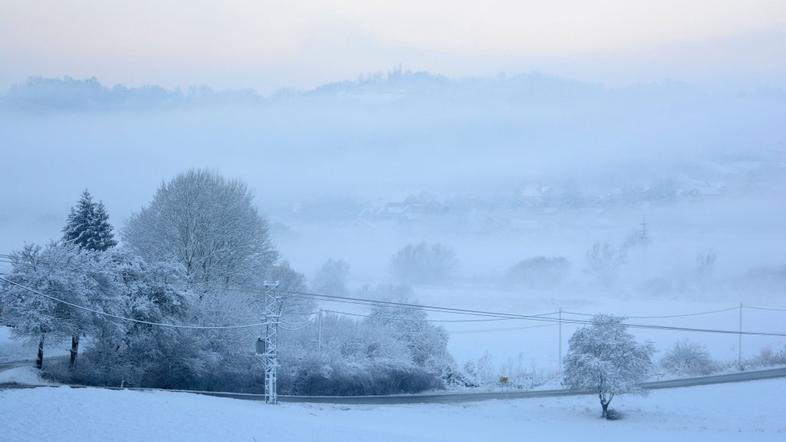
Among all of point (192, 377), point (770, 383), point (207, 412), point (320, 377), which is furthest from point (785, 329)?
point (207, 412)

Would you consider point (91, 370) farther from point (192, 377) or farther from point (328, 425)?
point (328, 425)

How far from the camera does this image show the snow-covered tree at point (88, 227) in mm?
51562

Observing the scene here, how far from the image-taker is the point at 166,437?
943 inches

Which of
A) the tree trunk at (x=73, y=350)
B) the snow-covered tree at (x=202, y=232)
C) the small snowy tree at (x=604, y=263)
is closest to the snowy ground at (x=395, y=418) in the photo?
the tree trunk at (x=73, y=350)

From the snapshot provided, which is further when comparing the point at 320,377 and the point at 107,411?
the point at 320,377

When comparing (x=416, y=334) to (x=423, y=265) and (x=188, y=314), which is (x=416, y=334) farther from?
(x=423, y=265)

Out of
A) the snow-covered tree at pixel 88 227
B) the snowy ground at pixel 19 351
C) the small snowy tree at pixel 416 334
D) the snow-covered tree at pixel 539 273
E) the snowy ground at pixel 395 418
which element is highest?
the snow-covered tree at pixel 539 273

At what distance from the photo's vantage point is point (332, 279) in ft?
365

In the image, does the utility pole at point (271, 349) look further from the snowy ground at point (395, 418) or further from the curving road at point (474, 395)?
the curving road at point (474, 395)

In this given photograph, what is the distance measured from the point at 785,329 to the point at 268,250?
55.6 m

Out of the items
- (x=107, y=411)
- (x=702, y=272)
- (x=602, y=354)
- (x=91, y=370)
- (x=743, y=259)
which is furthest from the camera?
(x=743, y=259)

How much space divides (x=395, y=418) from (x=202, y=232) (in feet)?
87.6

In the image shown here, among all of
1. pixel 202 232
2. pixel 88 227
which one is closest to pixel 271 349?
pixel 202 232

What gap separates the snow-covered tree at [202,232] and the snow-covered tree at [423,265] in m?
80.2
